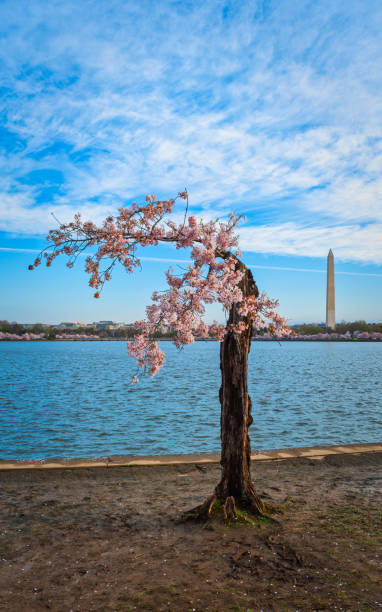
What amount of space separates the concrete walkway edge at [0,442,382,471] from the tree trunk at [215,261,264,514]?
3524mm

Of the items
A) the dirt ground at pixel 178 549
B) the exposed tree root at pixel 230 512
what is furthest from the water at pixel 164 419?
the exposed tree root at pixel 230 512

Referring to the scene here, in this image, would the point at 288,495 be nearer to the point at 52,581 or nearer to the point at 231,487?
the point at 231,487

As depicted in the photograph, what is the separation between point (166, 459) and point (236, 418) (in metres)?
4.22

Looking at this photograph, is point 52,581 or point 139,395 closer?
A: point 52,581

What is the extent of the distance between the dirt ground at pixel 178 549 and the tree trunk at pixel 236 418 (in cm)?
61

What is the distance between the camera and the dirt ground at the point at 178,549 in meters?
4.98

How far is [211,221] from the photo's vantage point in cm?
668

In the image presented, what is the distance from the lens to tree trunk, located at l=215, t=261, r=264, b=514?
6984 millimetres

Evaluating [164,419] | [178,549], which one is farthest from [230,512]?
[164,419]

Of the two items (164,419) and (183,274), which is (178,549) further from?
(164,419)

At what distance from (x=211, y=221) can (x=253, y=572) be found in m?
4.41

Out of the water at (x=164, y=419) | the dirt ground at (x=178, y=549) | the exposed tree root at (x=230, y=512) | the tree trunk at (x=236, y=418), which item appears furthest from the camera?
the water at (x=164, y=419)

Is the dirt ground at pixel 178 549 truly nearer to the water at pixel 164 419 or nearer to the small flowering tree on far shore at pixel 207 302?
the small flowering tree on far shore at pixel 207 302

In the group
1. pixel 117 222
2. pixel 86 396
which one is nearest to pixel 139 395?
pixel 86 396
